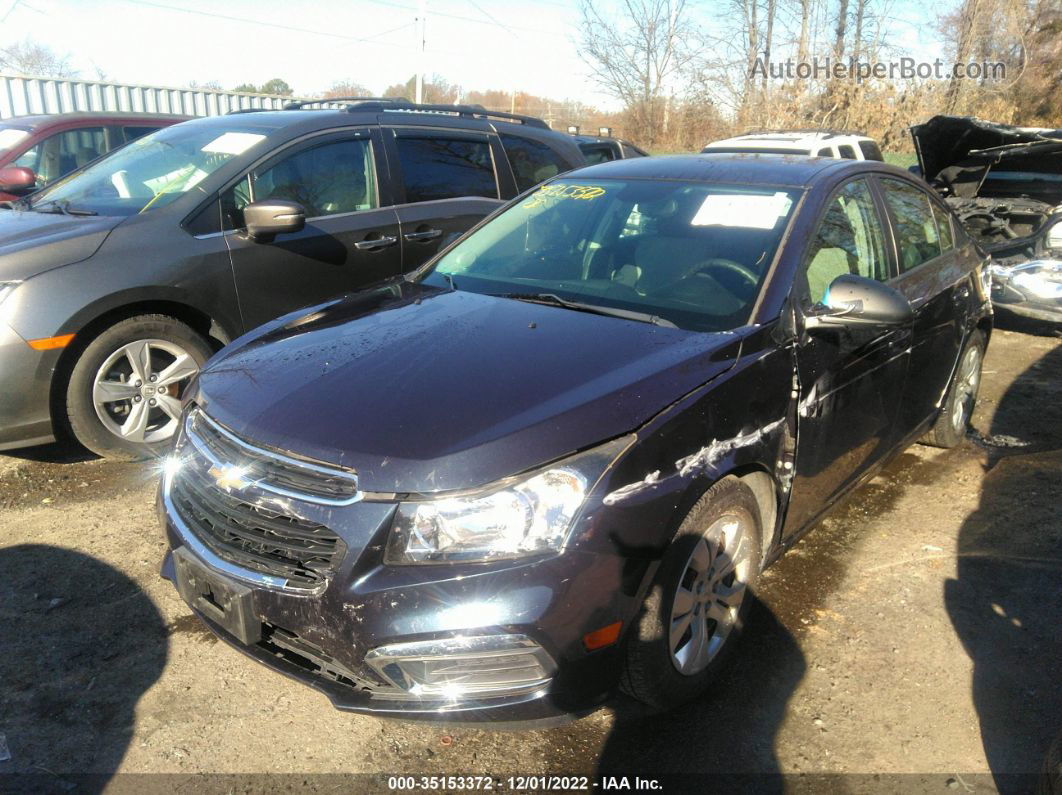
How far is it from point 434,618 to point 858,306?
1895 mm

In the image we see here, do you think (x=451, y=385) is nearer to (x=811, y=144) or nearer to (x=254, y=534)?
(x=254, y=534)

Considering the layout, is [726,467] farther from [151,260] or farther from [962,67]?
[962,67]

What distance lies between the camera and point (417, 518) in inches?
83.1

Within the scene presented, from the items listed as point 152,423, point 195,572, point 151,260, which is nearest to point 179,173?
point 151,260

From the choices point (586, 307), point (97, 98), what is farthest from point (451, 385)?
point (97, 98)

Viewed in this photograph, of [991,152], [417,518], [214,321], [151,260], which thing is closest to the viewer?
[417,518]

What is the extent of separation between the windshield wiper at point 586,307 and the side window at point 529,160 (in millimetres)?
3013

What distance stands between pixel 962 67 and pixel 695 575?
20.9 m

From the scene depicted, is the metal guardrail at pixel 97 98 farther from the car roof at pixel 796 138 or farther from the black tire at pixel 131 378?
the black tire at pixel 131 378

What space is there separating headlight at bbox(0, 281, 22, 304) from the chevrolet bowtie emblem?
2152 millimetres

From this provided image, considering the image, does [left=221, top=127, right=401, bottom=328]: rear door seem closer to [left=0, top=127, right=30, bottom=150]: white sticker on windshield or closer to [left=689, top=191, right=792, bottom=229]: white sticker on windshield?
[left=689, top=191, right=792, bottom=229]: white sticker on windshield

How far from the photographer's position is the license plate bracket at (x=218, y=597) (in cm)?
227

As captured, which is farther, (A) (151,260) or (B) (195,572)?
(A) (151,260)

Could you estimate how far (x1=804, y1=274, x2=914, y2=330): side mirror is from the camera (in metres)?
2.97
